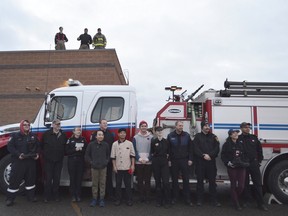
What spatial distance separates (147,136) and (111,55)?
1080cm

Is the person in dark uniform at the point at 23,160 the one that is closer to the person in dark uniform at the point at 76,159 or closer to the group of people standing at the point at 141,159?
the group of people standing at the point at 141,159

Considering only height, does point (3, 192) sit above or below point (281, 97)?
below

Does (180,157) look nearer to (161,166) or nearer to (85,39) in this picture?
(161,166)

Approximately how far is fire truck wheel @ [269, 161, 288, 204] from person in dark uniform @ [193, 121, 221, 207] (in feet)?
4.74

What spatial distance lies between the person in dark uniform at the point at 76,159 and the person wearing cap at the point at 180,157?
6.83 ft

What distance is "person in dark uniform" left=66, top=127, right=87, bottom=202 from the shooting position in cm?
708

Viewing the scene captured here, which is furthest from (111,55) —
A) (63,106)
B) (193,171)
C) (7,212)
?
(7,212)

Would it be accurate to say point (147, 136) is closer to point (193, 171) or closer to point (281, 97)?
point (193, 171)

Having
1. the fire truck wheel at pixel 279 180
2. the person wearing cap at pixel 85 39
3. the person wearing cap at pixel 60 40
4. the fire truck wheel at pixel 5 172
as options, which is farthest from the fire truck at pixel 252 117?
the person wearing cap at pixel 60 40

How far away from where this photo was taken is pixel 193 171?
7613 millimetres

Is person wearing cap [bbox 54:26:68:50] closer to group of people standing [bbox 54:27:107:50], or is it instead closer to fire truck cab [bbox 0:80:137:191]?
group of people standing [bbox 54:27:107:50]

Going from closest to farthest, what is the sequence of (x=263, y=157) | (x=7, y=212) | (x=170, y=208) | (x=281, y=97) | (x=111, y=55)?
(x=7, y=212) < (x=170, y=208) < (x=263, y=157) < (x=281, y=97) < (x=111, y=55)

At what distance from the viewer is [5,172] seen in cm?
738

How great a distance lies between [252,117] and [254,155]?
104cm
